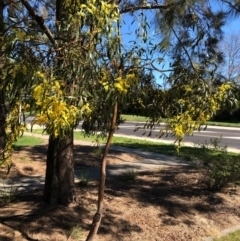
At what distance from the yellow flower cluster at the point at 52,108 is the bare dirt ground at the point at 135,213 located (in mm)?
2202

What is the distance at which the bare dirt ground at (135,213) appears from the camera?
5070mm

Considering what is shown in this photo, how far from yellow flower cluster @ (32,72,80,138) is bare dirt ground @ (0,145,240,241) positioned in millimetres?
2202

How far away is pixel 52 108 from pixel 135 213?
335 centimetres

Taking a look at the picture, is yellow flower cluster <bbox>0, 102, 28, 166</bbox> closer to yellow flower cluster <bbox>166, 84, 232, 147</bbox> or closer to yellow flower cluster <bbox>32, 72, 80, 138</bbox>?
yellow flower cluster <bbox>32, 72, 80, 138</bbox>

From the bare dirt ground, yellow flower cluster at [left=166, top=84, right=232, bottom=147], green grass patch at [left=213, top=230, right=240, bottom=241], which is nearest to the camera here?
yellow flower cluster at [left=166, top=84, right=232, bottom=147]

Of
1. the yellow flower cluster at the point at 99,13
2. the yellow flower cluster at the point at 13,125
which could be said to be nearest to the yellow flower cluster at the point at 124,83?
the yellow flower cluster at the point at 99,13

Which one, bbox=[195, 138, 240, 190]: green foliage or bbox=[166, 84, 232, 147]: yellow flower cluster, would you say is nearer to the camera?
bbox=[166, 84, 232, 147]: yellow flower cluster

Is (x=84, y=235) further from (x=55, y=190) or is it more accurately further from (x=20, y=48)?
(x=20, y=48)

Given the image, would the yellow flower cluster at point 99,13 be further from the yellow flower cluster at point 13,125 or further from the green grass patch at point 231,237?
the green grass patch at point 231,237

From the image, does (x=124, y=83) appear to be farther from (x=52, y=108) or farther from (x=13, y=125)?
(x=13, y=125)

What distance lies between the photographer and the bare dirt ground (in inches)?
200

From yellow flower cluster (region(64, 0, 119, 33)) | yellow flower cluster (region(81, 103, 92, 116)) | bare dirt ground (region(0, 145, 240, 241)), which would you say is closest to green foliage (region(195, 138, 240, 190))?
bare dirt ground (region(0, 145, 240, 241))

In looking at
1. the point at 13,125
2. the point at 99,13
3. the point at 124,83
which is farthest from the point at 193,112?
the point at 13,125

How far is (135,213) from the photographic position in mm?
5926
